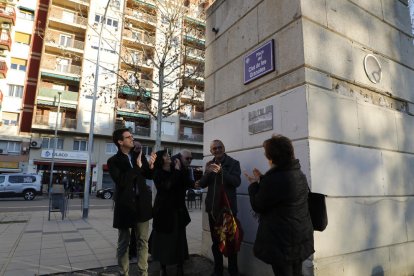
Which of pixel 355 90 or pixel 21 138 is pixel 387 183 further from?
pixel 21 138

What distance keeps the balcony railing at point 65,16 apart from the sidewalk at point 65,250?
29369 mm

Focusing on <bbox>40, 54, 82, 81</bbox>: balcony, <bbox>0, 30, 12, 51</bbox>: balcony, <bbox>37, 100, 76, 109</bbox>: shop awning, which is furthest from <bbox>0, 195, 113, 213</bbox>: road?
<bbox>0, 30, 12, 51</bbox>: balcony

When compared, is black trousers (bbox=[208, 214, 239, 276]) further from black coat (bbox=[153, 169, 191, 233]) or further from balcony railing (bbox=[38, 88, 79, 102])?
balcony railing (bbox=[38, 88, 79, 102])

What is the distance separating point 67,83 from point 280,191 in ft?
115

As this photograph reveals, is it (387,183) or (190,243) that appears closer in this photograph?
(387,183)

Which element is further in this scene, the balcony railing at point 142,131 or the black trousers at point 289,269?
the balcony railing at point 142,131

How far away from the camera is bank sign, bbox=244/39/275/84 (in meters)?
4.31

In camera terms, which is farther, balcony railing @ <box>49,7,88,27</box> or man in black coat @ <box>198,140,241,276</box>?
balcony railing @ <box>49,7,88,27</box>

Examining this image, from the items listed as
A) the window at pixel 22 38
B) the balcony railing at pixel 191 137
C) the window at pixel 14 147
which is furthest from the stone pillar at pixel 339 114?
the window at pixel 22 38

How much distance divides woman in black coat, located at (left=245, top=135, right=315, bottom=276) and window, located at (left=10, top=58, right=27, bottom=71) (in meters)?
36.2

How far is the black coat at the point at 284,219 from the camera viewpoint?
8.21 ft

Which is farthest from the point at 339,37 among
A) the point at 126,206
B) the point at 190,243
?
the point at 190,243

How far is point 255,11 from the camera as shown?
15.7 feet

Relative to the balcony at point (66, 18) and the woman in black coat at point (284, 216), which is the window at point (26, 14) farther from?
the woman in black coat at point (284, 216)
